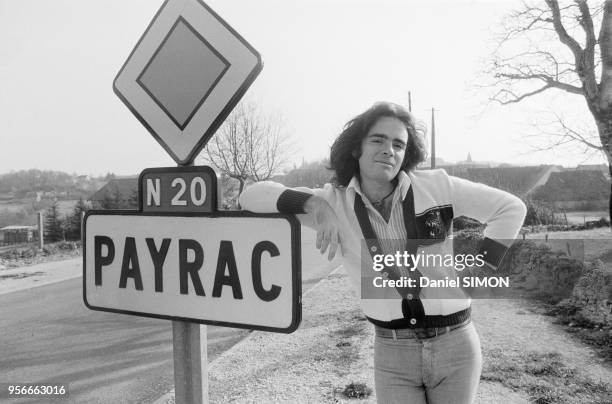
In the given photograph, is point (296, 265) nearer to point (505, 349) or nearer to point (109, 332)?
point (505, 349)

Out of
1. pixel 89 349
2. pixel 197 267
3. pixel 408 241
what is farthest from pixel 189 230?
pixel 89 349

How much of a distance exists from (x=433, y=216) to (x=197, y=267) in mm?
881

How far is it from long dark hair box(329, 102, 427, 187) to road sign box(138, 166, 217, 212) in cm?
69

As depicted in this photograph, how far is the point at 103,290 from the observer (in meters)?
1.62

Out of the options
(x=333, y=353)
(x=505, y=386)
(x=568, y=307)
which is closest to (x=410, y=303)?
(x=505, y=386)

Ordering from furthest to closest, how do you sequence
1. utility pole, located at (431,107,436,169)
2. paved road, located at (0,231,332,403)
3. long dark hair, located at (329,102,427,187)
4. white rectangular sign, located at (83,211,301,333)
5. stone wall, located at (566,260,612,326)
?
utility pole, located at (431,107,436,169)
stone wall, located at (566,260,612,326)
paved road, located at (0,231,332,403)
long dark hair, located at (329,102,427,187)
white rectangular sign, located at (83,211,301,333)

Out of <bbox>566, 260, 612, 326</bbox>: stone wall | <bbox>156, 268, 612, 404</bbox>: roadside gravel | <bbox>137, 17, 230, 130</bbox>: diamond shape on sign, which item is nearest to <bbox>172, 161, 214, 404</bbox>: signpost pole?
<bbox>137, 17, 230, 130</bbox>: diamond shape on sign

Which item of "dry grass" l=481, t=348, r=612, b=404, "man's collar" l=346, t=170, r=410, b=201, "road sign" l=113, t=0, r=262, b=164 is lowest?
"dry grass" l=481, t=348, r=612, b=404

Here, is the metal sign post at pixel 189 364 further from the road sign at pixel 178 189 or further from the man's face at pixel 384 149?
the man's face at pixel 384 149

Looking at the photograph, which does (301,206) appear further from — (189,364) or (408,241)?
(189,364)

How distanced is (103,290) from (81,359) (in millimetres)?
4784

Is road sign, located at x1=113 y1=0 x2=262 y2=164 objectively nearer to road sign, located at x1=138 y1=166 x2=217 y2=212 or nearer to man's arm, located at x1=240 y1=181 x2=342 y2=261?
road sign, located at x1=138 y1=166 x2=217 y2=212

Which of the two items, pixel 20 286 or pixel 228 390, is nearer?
pixel 228 390

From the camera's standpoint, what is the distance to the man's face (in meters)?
1.81
